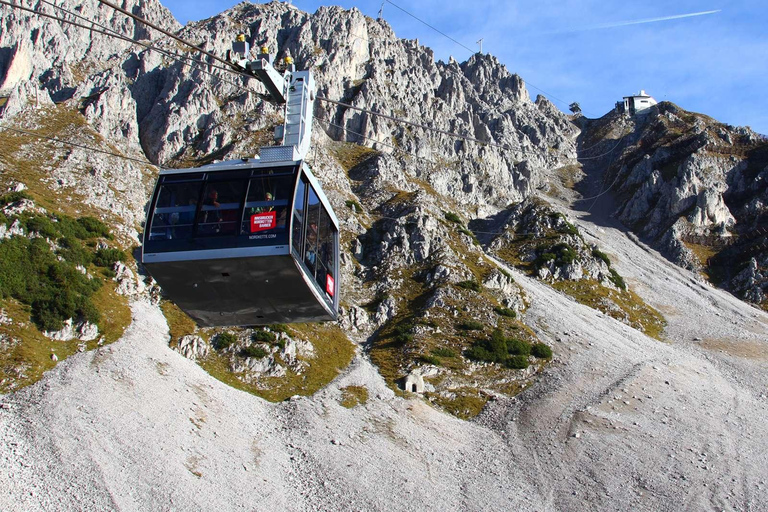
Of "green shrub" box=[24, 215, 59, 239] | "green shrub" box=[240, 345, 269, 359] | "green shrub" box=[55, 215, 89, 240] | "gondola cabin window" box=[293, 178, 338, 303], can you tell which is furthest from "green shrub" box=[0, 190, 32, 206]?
"gondola cabin window" box=[293, 178, 338, 303]

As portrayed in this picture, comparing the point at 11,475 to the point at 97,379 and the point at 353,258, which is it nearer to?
the point at 97,379

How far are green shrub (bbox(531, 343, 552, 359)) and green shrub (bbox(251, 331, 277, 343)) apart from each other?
27.8 meters

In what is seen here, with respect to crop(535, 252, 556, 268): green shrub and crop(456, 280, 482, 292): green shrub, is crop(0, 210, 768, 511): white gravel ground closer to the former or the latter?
crop(456, 280, 482, 292): green shrub

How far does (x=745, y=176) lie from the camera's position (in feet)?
466

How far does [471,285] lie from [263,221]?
64188mm

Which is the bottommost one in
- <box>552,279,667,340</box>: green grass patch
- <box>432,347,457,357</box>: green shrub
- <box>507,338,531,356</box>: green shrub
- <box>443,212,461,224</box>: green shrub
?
<box>432,347,457,357</box>: green shrub

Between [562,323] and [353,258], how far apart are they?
96.6ft

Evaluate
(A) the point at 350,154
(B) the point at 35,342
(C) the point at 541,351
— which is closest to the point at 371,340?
(C) the point at 541,351

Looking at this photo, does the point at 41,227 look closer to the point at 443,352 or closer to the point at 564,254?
the point at 443,352

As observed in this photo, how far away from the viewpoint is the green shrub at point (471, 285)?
81.5m

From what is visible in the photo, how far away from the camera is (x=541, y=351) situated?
2677 inches

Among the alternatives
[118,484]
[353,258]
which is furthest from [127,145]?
[118,484]

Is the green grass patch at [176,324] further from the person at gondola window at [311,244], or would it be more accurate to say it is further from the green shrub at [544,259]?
the green shrub at [544,259]

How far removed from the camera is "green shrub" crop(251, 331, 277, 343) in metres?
60.7
